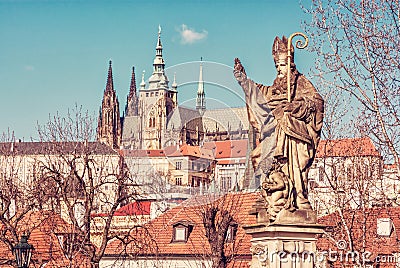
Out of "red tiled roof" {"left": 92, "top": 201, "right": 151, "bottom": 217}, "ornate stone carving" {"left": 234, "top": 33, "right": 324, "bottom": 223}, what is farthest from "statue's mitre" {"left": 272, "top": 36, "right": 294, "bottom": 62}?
"red tiled roof" {"left": 92, "top": 201, "right": 151, "bottom": 217}

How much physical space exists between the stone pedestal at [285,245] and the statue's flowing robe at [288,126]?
358 millimetres

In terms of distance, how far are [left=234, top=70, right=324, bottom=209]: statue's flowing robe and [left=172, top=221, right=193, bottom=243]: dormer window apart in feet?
101

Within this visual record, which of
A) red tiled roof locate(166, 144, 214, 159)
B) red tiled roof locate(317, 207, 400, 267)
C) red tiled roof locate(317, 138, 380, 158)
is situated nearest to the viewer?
red tiled roof locate(166, 144, 214, 159)

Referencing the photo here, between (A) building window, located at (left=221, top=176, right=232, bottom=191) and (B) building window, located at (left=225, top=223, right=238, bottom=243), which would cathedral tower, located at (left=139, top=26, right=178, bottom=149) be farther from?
(B) building window, located at (left=225, top=223, right=238, bottom=243)

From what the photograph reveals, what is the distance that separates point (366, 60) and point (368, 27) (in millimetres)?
691

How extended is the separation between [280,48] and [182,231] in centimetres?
3145

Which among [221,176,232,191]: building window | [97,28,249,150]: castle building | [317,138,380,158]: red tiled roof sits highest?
[317,138,380,158]: red tiled roof

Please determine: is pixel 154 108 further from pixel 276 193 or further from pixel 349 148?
pixel 349 148

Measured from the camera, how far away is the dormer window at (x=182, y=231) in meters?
41.6

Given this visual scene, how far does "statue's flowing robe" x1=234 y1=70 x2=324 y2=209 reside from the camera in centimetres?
1066

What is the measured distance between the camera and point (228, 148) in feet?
→ 43.4

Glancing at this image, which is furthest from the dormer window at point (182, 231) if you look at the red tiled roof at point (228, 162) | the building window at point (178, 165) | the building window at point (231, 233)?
the red tiled roof at point (228, 162)

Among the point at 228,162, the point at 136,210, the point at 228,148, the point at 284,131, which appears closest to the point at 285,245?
the point at 284,131

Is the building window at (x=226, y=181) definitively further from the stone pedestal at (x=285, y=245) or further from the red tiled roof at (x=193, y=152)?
the stone pedestal at (x=285, y=245)
